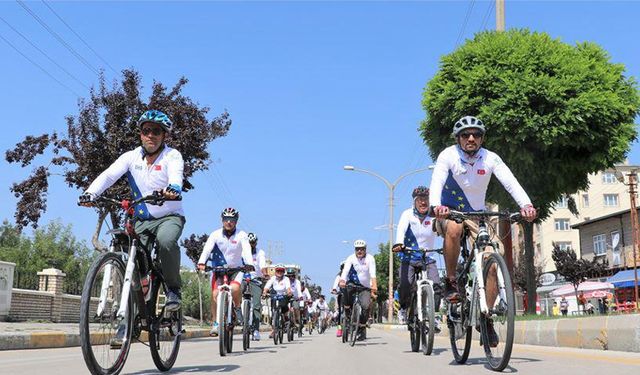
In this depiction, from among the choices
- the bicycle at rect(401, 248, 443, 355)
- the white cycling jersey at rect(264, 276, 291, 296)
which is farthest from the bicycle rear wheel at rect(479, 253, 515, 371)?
the white cycling jersey at rect(264, 276, 291, 296)

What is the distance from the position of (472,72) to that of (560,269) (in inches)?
1489

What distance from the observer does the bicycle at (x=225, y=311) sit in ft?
28.5

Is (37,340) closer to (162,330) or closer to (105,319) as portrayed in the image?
(162,330)

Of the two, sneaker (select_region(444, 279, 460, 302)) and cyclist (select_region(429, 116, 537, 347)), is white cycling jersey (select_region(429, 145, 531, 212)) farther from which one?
sneaker (select_region(444, 279, 460, 302))

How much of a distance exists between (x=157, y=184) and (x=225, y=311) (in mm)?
A: 3655

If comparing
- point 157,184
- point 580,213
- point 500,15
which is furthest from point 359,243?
point 580,213

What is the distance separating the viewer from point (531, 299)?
16.7m

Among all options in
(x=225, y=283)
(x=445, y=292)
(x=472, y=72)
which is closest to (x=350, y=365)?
(x=445, y=292)

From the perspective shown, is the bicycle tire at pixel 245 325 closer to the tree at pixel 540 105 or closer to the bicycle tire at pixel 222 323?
the bicycle tire at pixel 222 323

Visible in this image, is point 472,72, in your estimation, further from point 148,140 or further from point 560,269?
point 560,269

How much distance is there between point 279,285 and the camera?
1594 cm

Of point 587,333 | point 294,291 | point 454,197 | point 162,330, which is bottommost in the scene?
point 587,333

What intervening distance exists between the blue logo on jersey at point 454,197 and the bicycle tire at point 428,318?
146 centimetres

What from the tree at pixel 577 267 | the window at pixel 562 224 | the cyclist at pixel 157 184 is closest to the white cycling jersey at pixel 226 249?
the cyclist at pixel 157 184
